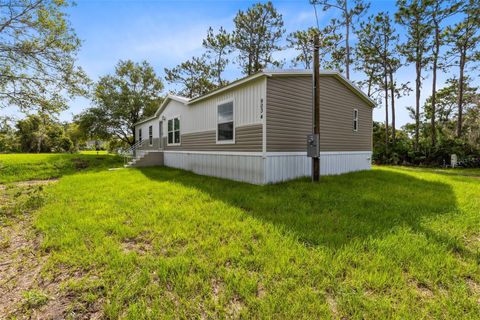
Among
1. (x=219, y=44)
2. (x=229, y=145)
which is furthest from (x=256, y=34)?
(x=229, y=145)

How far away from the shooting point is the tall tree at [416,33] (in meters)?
17.1

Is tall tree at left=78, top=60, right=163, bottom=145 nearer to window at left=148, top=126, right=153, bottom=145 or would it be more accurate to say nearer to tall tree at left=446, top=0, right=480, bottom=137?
window at left=148, top=126, right=153, bottom=145

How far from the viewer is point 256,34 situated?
21.7m

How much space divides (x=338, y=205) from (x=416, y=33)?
20194 millimetres

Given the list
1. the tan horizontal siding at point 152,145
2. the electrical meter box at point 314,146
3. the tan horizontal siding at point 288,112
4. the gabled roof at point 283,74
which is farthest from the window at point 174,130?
the electrical meter box at point 314,146

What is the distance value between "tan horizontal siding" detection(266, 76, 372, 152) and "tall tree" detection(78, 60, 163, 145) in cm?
1885

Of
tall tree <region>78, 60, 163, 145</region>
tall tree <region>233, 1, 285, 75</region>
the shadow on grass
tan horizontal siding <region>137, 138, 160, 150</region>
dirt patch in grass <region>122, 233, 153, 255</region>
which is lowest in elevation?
dirt patch in grass <region>122, 233, 153, 255</region>

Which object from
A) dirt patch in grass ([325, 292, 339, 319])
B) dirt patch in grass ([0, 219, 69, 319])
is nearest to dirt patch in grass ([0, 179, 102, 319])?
dirt patch in grass ([0, 219, 69, 319])

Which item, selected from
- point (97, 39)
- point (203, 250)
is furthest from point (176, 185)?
point (97, 39)

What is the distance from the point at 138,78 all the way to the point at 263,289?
2548cm

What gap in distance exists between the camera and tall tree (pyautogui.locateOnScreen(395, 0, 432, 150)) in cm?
1709

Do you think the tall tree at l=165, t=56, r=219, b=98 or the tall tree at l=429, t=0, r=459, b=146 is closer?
the tall tree at l=429, t=0, r=459, b=146

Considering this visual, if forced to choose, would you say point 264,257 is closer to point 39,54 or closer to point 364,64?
point 39,54

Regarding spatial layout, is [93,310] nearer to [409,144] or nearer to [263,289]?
[263,289]
